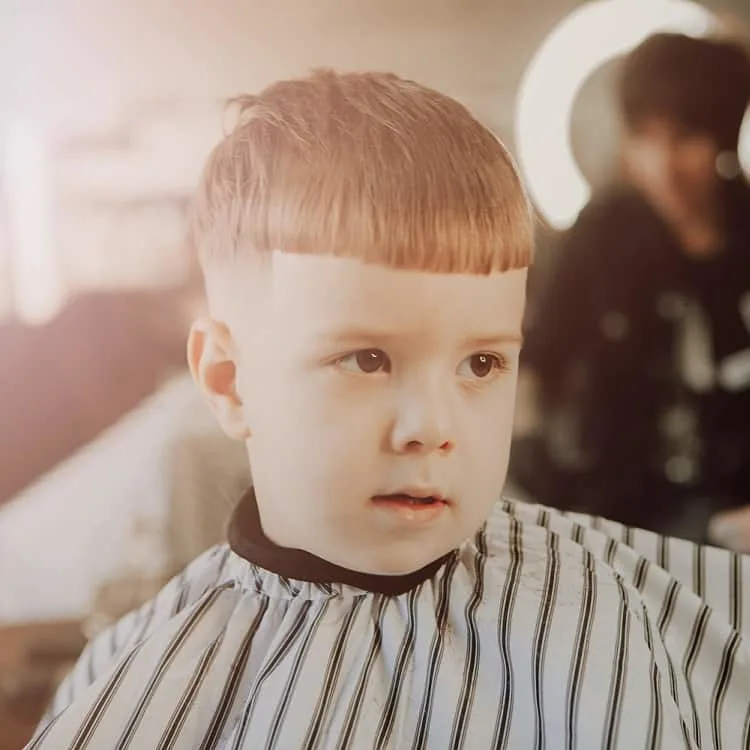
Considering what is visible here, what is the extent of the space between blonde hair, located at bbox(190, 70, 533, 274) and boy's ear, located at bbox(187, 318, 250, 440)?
0.25 feet

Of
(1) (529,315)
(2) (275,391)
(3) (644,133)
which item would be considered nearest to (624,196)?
(3) (644,133)

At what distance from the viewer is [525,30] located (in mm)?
1122

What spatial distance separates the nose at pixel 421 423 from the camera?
961mm

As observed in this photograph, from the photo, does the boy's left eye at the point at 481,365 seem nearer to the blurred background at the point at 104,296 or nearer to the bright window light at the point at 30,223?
the blurred background at the point at 104,296

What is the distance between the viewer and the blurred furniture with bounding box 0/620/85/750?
3.46 feet

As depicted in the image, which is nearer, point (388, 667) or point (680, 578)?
point (388, 667)

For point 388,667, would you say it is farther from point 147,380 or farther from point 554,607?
point 147,380

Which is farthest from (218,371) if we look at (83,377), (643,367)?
(643,367)

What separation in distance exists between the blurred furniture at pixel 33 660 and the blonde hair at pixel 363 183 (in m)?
0.45

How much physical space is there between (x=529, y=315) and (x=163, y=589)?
52 cm

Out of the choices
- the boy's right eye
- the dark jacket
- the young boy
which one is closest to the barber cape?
the young boy

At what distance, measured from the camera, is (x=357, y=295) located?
0.95 m

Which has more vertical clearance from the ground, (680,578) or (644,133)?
(644,133)

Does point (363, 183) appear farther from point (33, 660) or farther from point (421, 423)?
point (33, 660)
